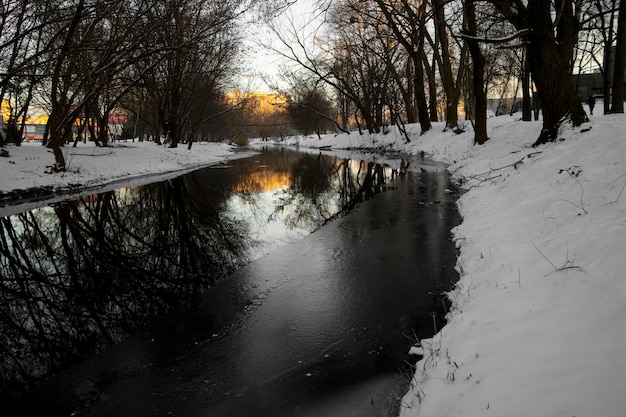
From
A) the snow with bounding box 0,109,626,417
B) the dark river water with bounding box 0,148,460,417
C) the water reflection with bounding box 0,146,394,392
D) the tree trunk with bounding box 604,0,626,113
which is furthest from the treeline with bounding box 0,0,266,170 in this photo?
the tree trunk with bounding box 604,0,626,113

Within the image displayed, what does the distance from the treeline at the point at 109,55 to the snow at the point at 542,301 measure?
1135 cm

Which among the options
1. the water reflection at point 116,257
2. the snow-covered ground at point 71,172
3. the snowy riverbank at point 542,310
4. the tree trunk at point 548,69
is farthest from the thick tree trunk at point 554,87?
the snow-covered ground at point 71,172

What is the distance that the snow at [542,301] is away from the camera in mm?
2379

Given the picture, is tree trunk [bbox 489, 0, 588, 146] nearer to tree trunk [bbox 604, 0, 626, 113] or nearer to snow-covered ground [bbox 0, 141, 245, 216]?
tree trunk [bbox 604, 0, 626, 113]

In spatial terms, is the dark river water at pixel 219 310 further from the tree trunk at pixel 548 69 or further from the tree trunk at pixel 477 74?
the tree trunk at pixel 477 74

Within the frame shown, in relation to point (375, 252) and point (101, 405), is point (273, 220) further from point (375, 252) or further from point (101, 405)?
point (101, 405)

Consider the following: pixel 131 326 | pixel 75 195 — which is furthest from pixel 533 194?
pixel 75 195

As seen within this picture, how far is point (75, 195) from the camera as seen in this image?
1351cm

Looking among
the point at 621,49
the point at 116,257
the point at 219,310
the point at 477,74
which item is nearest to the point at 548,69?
the point at 477,74

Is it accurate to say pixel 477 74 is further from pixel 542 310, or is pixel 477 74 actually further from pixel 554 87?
pixel 542 310

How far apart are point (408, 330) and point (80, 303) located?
14.1ft

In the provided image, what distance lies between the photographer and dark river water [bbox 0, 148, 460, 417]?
317 centimetres

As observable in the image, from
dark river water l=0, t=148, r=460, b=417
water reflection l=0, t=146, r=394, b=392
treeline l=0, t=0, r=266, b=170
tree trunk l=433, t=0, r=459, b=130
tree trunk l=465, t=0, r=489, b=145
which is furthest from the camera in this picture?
tree trunk l=433, t=0, r=459, b=130

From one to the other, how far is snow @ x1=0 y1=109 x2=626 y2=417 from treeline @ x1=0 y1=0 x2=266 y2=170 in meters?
11.4
